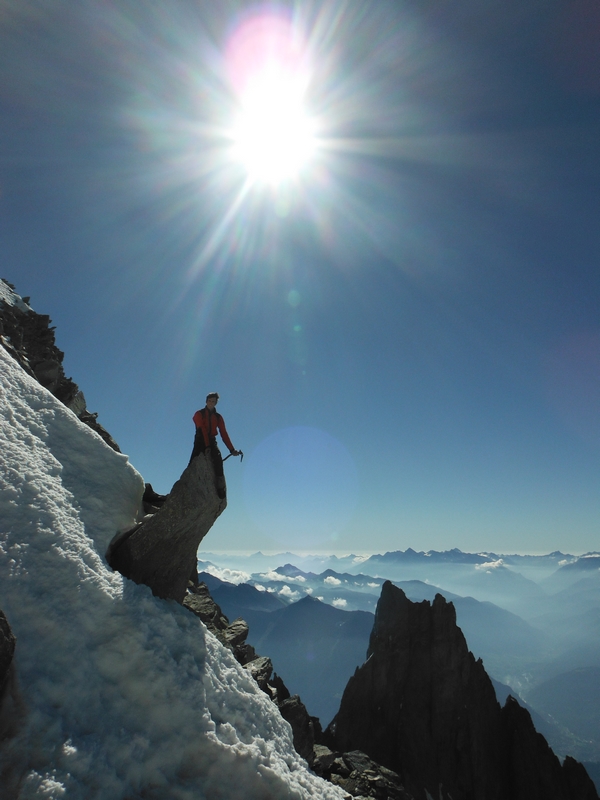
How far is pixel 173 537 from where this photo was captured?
13.4 m

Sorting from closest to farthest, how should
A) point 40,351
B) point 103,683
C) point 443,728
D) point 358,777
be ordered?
point 103,683
point 358,777
point 40,351
point 443,728

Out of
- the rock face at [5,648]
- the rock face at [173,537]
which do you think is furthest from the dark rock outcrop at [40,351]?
the rock face at [5,648]

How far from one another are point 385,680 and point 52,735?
66.1m

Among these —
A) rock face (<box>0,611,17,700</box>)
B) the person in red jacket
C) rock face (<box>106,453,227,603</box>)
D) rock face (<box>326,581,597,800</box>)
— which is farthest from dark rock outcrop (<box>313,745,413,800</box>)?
rock face (<box>326,581,597,800</box>)

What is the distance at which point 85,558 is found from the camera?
395 inches

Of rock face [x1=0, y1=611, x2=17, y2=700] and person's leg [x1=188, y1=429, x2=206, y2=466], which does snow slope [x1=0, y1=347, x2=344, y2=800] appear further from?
person's leg [x1=188, y1=429, x2=206, y2=466]

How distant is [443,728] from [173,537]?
207 ft

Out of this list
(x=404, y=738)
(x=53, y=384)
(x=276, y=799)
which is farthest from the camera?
(x=404, y=738)

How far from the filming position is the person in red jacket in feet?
49.4

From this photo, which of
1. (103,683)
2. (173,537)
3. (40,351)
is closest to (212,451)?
(173,537)

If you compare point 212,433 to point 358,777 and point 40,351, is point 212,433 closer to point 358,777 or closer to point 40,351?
point 358,777

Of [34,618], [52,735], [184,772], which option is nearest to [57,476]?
[34,618]

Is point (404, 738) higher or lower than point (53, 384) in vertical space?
lower

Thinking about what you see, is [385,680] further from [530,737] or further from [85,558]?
[85,558]
